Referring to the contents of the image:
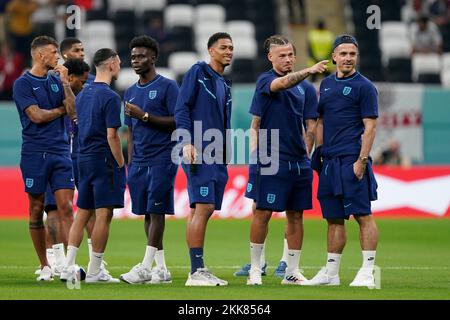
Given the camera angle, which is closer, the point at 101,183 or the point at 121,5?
the point at 101,183

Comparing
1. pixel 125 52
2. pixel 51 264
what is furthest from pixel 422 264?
pixel 125 52

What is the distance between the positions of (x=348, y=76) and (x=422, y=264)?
3.66 meters

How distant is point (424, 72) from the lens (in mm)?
28812

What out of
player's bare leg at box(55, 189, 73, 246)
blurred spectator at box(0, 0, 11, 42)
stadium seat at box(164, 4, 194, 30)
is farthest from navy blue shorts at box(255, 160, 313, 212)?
stadium seat at box(164, 4, 194, 30)

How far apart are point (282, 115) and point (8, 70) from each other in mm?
15507

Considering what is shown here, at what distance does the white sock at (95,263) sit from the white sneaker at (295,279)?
1.96 m

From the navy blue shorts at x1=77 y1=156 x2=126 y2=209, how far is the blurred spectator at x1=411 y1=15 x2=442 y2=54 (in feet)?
57.2

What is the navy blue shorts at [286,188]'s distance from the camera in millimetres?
13226

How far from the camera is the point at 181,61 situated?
1163 inches

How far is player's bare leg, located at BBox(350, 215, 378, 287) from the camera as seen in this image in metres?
12.8

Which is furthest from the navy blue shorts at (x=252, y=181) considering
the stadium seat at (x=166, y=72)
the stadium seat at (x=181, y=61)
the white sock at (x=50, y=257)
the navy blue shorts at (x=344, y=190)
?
the stadium seat at (x=181, y=61)

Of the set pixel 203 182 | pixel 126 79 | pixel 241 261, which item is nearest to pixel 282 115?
pixel 203 182

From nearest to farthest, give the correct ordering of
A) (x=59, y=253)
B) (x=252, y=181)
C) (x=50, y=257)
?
(x=252, y=181) → (x=59, y=253) → (x=50, y=257)

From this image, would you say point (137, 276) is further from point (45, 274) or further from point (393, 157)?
point (393, 157)
